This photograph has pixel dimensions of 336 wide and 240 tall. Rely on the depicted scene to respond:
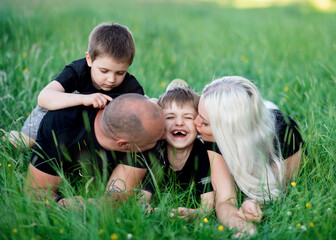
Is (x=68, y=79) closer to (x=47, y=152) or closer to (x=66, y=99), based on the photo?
(x=66, y=99)

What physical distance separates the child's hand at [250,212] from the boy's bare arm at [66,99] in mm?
1092

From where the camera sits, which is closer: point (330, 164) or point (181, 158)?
point (330, 164)

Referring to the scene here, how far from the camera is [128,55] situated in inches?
105

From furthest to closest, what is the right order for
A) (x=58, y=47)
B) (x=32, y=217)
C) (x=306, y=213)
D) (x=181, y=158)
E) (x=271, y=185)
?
(x=58, y=47) < (x=181, y=158) < (x=271, y=185) < (x=306, y=213) < (x=32, y=217)

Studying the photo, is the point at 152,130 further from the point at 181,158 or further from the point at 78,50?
the point at 78,50

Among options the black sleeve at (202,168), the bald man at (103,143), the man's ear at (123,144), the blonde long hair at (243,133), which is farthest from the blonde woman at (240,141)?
the man's ear at (123,144)

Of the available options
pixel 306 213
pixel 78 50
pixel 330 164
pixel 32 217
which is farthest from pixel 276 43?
pixel 32 217

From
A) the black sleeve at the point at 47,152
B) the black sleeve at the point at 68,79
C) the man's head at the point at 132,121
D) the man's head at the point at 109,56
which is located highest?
the man's head at the point at 109,56

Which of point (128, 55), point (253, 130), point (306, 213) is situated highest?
point (128, 55)

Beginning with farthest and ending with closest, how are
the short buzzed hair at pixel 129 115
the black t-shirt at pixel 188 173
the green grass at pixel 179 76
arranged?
1. the black t-shirt at pixel 188 173
2. the short buzzed hair at pixel 129 115
3. the green grass at pixel 179 76

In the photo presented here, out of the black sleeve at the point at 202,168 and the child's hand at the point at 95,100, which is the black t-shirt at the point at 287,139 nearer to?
the black sleeve at the point at 202,168

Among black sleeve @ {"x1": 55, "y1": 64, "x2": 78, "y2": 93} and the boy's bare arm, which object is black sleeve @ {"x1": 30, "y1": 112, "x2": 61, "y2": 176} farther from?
black sleeve @ {"x1": 55, "y1": 64, "x2": 78, "y2": 93}

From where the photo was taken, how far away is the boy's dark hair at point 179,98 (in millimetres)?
2580

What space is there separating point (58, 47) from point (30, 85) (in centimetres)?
116
